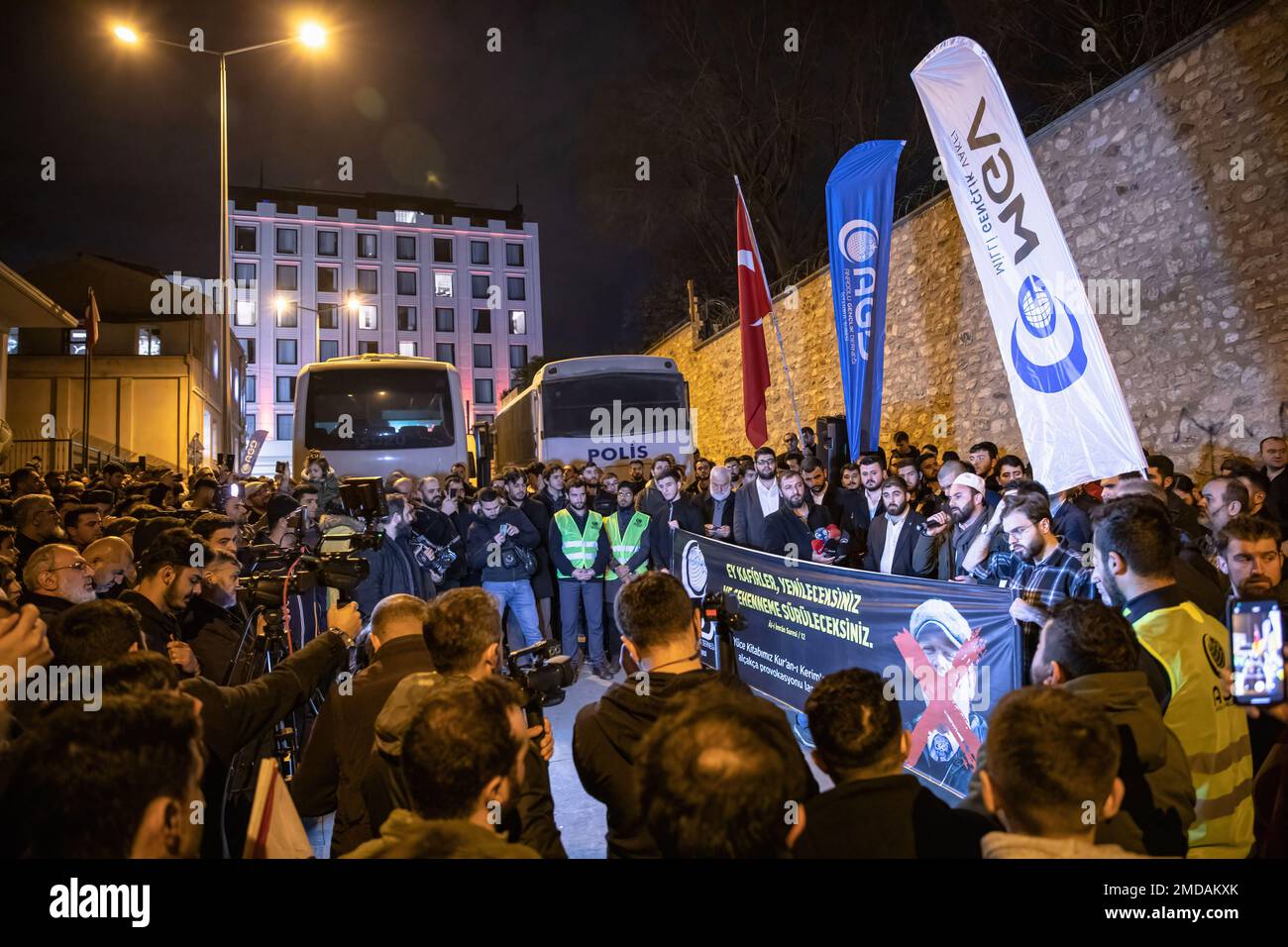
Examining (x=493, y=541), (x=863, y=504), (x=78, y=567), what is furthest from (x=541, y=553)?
(x=78, y=567)

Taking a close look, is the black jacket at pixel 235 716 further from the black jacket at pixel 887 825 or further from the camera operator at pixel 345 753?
the black jacket at pixel 887 825

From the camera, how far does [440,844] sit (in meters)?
1.76

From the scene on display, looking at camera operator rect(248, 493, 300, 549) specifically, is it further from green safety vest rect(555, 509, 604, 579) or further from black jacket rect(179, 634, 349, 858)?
black jacket rect(179, 634, 349, 858)

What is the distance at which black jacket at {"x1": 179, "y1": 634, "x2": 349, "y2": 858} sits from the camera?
269 cm

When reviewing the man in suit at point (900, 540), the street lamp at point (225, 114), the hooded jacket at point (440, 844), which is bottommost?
the hooded jacket at point (440, 844)

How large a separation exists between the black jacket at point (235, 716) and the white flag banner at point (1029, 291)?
13.2 feet

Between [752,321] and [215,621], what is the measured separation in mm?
9033

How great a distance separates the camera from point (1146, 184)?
375 inches

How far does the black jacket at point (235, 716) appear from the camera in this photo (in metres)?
2.69

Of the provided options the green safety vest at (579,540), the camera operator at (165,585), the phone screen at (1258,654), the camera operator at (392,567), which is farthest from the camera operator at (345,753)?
the green safety vest at (579,540)

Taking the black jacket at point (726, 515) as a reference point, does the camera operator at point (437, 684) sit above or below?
below

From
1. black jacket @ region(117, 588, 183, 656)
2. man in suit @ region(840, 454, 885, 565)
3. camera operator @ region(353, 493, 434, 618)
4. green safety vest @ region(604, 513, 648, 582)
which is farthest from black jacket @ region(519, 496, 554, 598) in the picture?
black jacket @ region(117, 588, 183, 656)
